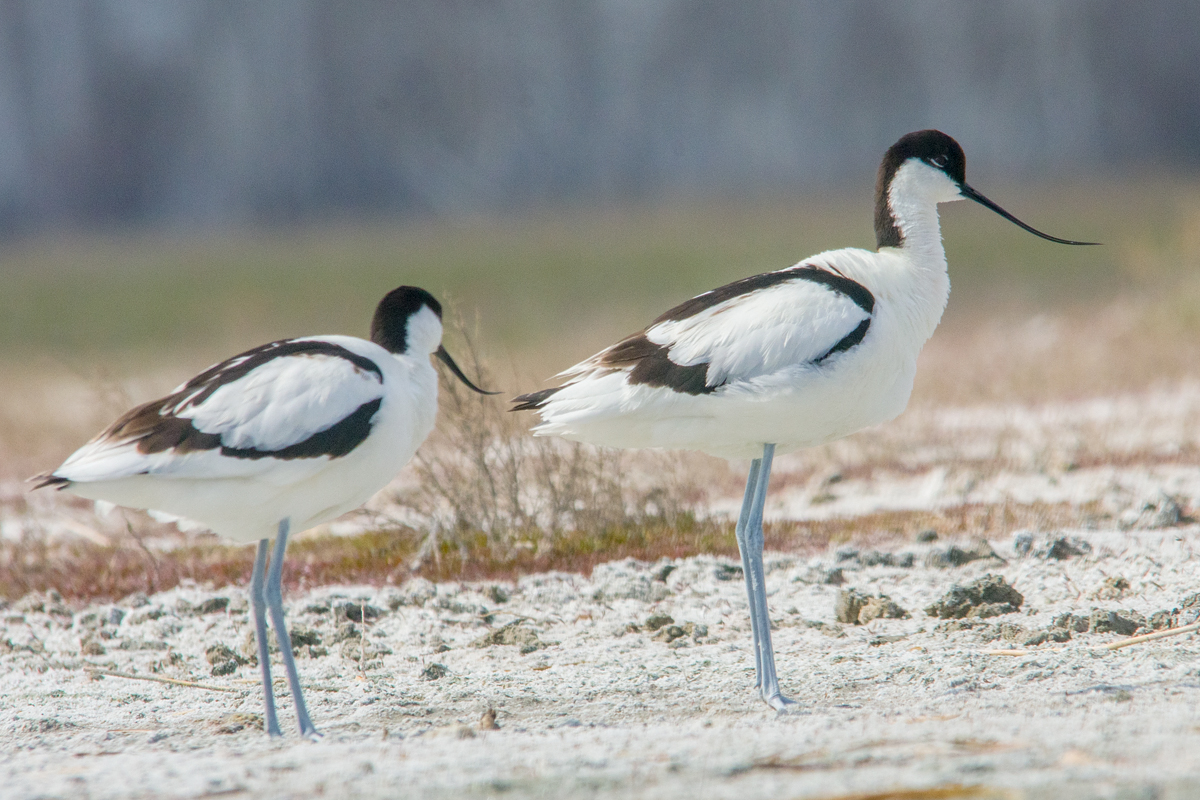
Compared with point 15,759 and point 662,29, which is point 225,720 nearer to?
point 15,759

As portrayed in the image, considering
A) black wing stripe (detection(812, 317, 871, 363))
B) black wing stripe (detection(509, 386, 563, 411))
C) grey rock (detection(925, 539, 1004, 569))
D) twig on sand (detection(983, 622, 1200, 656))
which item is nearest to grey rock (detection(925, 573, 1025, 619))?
twig on sand (detection(983, 622, 1200, 656))

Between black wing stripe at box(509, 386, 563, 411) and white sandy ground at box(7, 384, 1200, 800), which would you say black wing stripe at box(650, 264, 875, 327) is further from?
white sandy ground at box(7, 384, 1200, 800)

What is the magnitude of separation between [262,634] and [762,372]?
6.13 feet

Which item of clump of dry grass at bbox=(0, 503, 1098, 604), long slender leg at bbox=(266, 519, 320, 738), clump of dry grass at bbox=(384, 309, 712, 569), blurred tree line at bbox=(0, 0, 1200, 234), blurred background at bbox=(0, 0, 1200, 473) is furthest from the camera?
blurred tree line at bbox=(0, 0, 1200, 234)

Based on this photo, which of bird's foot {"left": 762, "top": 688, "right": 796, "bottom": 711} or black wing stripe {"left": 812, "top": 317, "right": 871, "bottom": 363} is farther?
black wing stripe {"left": 812, "top": 317, "right": 871, "bottom": 363}

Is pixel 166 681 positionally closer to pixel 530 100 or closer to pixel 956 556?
pixel 956 556

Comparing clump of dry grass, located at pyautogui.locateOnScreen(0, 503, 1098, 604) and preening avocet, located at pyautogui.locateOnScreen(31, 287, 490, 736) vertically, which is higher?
preening avocet, located at pyautogui.locateOnScreen(31, 287, 490, 736)

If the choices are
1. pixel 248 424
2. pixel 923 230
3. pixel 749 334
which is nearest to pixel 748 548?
pixel 749 334

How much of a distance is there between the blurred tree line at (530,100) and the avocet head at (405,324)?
4854 centimetres

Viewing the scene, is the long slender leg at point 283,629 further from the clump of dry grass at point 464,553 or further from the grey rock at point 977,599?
the grey rock at point 977,599

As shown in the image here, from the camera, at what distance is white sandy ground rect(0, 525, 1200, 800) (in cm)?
340

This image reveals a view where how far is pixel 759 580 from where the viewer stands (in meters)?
4.68

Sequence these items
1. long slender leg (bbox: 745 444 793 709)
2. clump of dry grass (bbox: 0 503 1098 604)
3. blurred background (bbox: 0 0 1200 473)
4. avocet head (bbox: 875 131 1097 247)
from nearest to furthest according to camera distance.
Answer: long slender leg (bbox: 745 444 793 709), avocet head (bbox: 875 131 1097 247), clump of dry grass (bbox: 0 503 1098 604), blurred background (bbox: 0 0 1200 473)

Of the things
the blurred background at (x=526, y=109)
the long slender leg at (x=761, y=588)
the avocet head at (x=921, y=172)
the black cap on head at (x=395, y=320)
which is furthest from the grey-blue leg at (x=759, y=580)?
the blurred background at (x=526, y=109)
